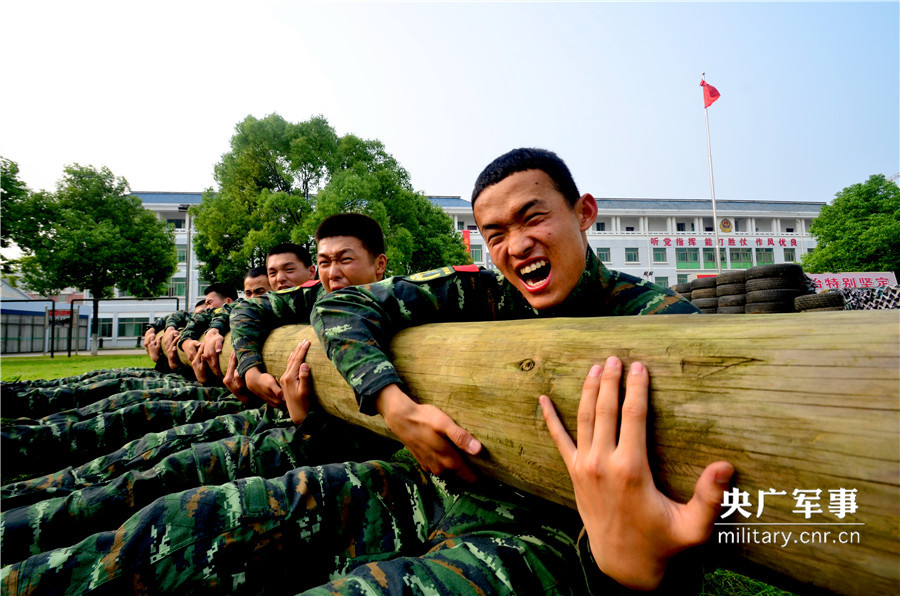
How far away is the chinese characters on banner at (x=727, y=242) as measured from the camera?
39250mm

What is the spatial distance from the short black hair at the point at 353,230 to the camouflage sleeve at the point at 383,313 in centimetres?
136

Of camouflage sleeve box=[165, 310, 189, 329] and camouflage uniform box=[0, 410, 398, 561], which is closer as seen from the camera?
camouflage uniform box=[0, 410, 398, 561]

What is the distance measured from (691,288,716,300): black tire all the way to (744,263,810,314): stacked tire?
1.52 m

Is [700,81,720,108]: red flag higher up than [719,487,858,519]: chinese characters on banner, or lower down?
higher up

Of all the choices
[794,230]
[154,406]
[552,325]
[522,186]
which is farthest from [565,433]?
[794,230]

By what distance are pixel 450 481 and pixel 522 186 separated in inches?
41.7

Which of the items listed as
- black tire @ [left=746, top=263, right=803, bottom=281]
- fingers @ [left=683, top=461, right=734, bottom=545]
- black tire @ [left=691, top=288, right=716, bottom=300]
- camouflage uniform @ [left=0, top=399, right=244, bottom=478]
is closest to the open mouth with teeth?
fingers @ [left=683, top=461, right=734, bottom=545]

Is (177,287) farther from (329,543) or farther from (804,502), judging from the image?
(804,502)

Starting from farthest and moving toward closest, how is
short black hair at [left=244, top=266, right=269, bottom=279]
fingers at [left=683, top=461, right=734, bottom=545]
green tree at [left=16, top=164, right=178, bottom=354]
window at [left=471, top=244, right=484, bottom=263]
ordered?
window at [left=471, top=244, right=484, bottom=263]
green tree at [left=16, top=164, right=178, bottom=354]
short black hair at [left=244, top=266, right=269, bottom=279]
fingers at [left=683, top=461, right=734, bottom=545]

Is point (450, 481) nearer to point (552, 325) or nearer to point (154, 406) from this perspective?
point (552, 325)

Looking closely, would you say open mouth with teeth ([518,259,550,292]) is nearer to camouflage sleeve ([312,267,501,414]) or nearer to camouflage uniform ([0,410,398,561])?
camouflage sleeve ([312,267,501,414])

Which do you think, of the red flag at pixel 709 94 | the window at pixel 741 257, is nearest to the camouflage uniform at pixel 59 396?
the red flag at pixel 709 94

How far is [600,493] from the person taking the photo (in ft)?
2.81

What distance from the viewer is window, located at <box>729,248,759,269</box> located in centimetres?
3879
